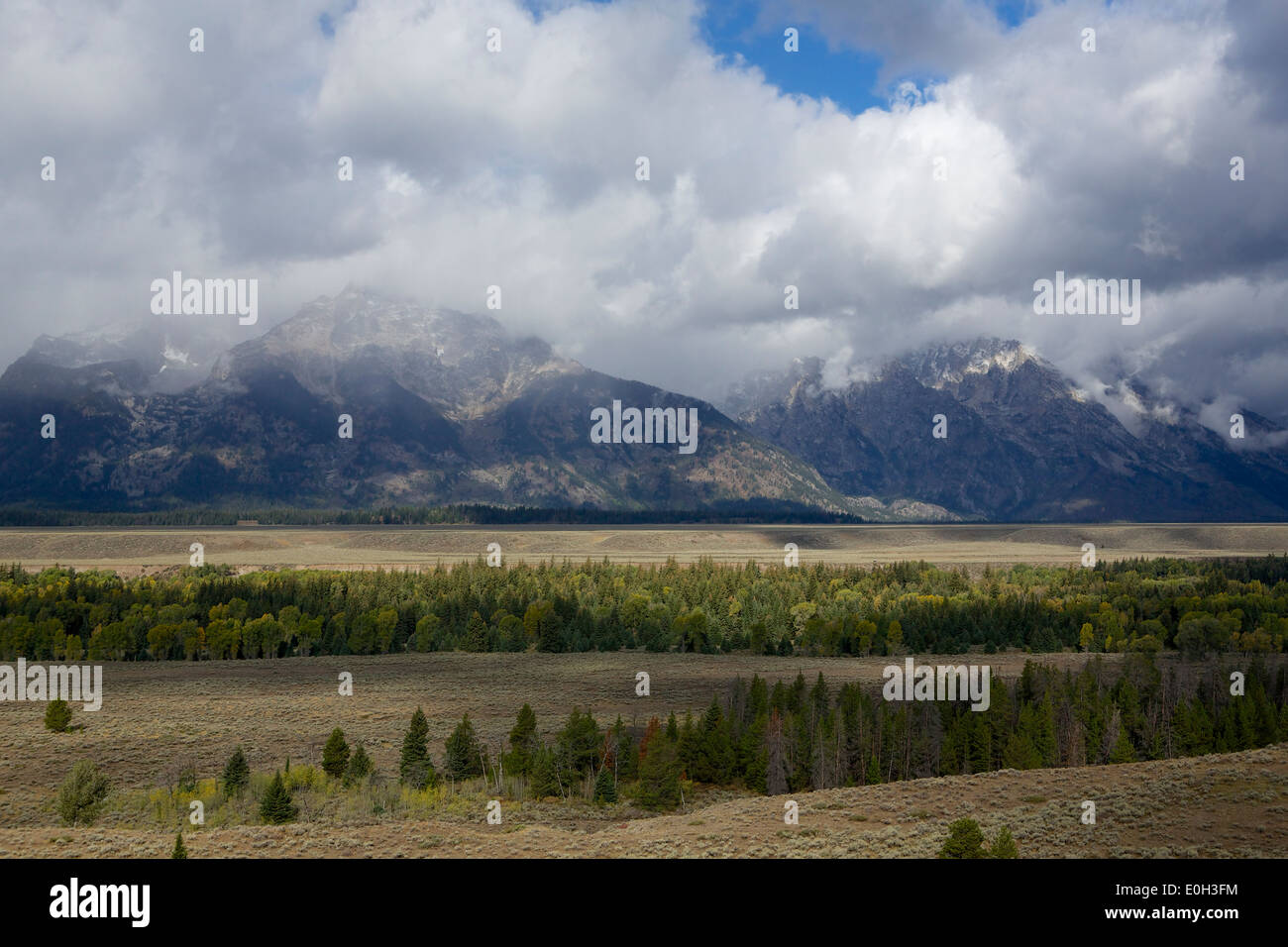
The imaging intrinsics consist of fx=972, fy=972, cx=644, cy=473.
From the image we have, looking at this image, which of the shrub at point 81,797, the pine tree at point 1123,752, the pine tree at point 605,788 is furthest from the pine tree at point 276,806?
the pine tree at point 1123,752

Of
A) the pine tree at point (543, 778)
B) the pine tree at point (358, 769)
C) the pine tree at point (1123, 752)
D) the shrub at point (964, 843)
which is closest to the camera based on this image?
the shrub at point (964, 843)

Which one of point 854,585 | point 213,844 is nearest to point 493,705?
point 213,844

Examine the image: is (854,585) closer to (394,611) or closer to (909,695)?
(394,611)

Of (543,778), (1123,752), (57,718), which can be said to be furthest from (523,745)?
(1123,752)

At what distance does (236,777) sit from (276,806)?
8690 mm

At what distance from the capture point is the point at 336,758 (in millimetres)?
55375

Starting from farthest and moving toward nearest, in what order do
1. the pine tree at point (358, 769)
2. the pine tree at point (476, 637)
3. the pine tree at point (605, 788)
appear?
the pine tree at point (476, 637) < the pine tree at point (358, 769) < the pine tree at point (605, 788)

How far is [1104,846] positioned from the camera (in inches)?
1296

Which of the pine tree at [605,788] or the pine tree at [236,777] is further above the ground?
the pine tree at [236,777]

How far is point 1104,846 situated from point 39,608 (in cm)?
12736

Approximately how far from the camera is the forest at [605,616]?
114m

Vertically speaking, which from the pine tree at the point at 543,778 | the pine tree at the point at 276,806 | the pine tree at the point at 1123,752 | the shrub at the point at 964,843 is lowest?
the pine tree at the point at 1123,752

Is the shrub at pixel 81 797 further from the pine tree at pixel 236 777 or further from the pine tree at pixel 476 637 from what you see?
the pine tree at pixel 476 637

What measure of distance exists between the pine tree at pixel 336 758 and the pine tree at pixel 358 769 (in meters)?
0.36
